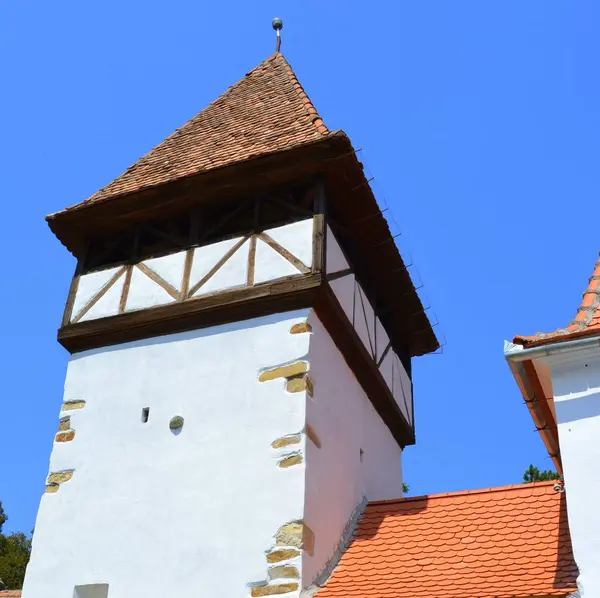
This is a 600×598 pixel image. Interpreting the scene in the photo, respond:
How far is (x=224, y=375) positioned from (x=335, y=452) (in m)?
1.40

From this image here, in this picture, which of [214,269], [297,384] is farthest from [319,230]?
[297,384]

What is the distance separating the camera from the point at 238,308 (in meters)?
9.33

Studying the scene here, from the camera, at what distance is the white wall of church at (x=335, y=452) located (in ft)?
27.3

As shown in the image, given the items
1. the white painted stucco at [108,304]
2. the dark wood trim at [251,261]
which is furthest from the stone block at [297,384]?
the white painted stucco at [108,304]

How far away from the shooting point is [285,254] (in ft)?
31.0

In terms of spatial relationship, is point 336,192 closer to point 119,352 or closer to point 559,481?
point 119,352

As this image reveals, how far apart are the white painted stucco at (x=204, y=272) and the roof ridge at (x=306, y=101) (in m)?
1.37

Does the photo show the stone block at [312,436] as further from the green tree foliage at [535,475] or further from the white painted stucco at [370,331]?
the green tree foliage at [535,475]

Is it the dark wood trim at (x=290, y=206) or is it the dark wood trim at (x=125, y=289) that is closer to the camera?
the dark wood trim at (x=290, y=206)

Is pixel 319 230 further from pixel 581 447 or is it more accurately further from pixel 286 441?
pixel 581 447

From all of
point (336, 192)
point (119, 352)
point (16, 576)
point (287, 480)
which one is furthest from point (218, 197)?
point (16, 576)

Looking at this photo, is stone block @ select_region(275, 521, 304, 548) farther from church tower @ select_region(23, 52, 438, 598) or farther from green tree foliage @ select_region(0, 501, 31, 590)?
green tree foliage @ select_region(0, 501, 31, 590)

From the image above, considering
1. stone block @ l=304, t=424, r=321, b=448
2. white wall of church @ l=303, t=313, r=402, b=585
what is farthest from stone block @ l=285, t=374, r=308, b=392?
stone block @ l=304, t=424, r=321, b=448

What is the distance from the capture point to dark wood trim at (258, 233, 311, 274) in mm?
9234
